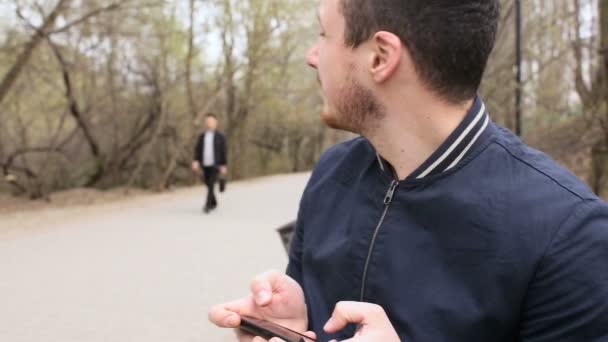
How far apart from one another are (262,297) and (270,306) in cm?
7

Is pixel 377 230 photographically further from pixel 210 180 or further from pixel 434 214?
pixel 210 180

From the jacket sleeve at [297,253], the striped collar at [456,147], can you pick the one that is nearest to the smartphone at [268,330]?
the jacket sleeve at [297,253]

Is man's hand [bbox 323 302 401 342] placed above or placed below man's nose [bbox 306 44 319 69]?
below

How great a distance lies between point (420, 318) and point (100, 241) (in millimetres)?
Result: 8617

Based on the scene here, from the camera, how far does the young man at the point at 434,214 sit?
125 cm

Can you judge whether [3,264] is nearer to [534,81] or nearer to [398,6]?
[398,6]

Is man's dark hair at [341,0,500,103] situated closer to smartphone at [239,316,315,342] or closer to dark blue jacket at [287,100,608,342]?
dark blue jacket at [287,100,608,342]

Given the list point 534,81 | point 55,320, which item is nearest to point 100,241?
point 55,320

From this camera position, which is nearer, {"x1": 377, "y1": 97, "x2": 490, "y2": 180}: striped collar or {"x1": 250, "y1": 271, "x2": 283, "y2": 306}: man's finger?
{"x1": 377, "y1": 97, "x2": 490, "y2": 180}: striped collar

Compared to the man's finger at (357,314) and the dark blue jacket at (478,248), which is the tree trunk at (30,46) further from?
the man's finger at (357,314)

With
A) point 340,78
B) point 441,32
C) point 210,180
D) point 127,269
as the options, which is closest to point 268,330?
point 340,78

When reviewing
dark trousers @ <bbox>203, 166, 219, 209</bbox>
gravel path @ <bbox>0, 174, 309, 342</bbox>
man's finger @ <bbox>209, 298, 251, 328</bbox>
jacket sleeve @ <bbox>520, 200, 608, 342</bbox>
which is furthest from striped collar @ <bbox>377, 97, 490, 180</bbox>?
dark trousers @ <bbox>203, 166, 219, 209</bbox>

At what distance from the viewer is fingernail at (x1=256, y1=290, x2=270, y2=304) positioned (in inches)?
60.2

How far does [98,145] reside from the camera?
20.6 m
